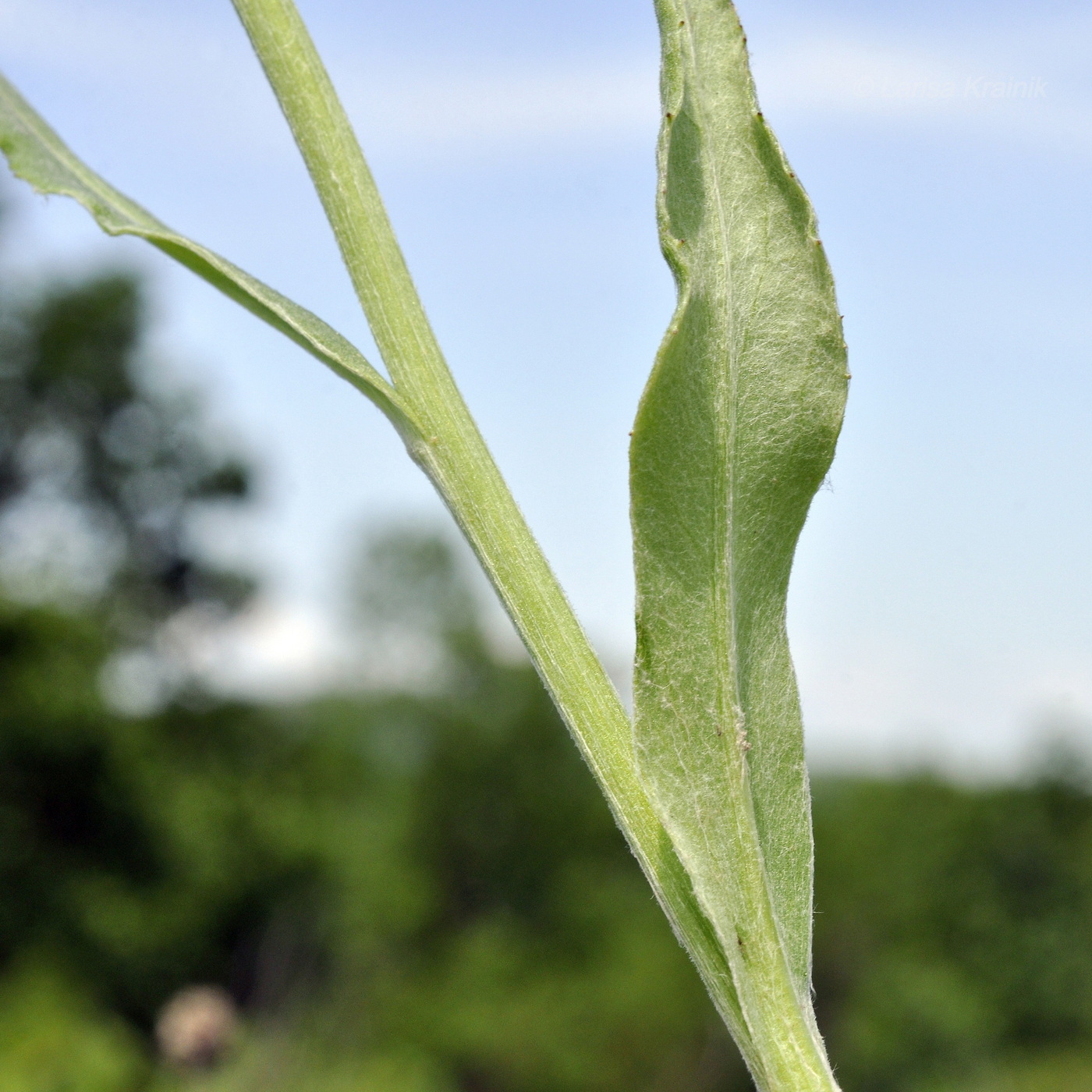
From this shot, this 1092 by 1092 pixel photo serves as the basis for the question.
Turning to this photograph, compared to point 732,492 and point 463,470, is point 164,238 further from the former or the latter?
point 732,492

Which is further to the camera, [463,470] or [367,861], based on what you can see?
[367,861]

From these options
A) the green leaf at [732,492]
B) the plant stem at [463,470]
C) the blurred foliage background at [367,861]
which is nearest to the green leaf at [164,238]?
the plant stem at [463,470]

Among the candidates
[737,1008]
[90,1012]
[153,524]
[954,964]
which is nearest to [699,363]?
[737,1008]

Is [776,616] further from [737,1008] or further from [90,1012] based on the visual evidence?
[90,1012]

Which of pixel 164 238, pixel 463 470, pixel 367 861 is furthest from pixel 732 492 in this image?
pixel 367 861

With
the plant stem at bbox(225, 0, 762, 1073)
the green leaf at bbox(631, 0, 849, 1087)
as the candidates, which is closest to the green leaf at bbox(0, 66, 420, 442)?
the plant stem at bbox(225, 0, 762, 1073)

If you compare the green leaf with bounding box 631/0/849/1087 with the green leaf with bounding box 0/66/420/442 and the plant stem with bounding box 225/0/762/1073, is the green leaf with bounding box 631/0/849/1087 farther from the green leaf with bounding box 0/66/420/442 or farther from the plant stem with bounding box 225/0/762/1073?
the green leaf with bounding box 0/66/420/442
